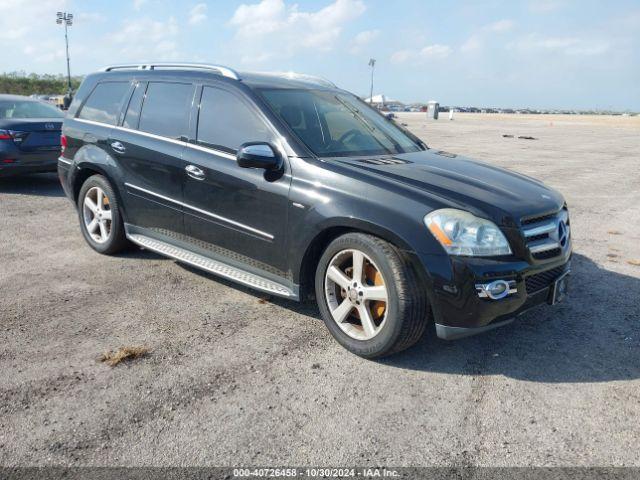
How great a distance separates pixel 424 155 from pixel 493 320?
5.67ft

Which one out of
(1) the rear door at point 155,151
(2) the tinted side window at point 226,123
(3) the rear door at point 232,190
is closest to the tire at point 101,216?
(1) the rear door at point 155,151

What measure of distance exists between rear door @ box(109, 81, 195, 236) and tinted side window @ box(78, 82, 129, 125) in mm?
202

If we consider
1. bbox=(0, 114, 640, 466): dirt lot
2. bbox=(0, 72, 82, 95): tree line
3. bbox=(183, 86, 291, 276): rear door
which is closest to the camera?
bbox=(0, 114, 640, 466): dirt lot

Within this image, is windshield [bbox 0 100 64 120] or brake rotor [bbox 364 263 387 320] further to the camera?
windshield [bbox 0 100 64 120]

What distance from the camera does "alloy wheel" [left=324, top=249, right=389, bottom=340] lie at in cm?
Result: 360

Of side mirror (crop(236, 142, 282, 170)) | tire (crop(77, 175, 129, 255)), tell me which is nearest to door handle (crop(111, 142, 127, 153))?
tire (crop(77, 175, 129, 255))

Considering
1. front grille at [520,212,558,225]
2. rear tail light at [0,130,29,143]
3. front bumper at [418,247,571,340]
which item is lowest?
front bumper at [418,247,571,340]

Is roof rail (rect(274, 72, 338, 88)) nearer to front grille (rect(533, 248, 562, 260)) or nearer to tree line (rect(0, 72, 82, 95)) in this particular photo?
front grille (rect(533, 248, 562, 260))

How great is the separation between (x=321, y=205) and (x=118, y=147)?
8.00ft

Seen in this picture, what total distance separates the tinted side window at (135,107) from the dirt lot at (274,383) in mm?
1356

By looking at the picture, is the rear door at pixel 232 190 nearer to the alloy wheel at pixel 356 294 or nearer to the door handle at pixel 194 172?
the door handle at pixel 194 172

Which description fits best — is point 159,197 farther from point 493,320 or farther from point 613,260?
point 613,260

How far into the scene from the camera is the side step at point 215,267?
406 cm

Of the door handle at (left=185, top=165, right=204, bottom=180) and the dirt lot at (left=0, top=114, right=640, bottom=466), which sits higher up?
the door handle at (left=185, top=165, right=204, bottom=180)
